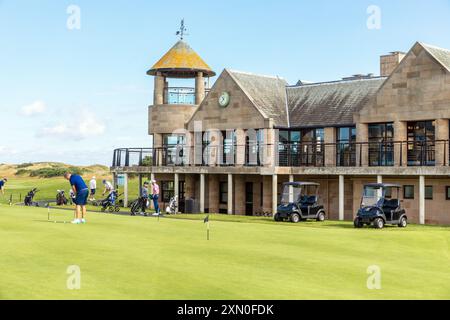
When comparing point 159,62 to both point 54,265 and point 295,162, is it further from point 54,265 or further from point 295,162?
point 54,265

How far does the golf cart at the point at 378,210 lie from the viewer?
2978 centimetres

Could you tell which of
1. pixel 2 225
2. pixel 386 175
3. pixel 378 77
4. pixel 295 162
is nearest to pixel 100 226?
pixel 2 225

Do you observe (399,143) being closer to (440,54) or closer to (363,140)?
(363,140)

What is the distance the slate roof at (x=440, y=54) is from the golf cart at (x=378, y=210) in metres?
8.81

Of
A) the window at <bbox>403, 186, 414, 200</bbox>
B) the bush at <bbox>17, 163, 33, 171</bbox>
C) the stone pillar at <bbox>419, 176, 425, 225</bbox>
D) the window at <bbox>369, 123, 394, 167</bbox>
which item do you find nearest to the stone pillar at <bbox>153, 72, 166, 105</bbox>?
the window at <bbox>369, 123, 394, 167</bbox>

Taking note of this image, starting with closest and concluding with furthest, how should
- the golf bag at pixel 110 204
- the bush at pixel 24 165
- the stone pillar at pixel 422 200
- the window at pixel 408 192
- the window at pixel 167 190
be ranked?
the stone pillar at pixel 422 200
the window at pixel 408 192
the golf bag at pixel 110 204
the window at pixel 167 190
the bush at pixel 24 165

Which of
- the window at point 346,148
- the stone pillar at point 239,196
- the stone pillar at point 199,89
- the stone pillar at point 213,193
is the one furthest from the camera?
the stone pillar at point 199,89

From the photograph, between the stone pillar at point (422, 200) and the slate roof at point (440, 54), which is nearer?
the stone pillar at point (422, 200)

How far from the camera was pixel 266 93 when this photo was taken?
150ft

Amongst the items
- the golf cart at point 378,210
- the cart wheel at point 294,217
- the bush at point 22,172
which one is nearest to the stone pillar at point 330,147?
the cart wheel at point 294,217

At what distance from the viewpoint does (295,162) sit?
43.4 m

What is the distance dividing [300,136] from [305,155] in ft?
4.54

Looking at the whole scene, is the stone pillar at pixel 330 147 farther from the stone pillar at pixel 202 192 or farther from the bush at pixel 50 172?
the bush at pixel 50 172
